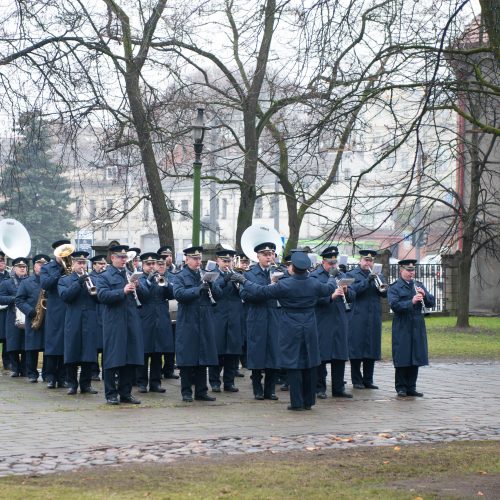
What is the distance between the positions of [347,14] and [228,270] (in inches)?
199

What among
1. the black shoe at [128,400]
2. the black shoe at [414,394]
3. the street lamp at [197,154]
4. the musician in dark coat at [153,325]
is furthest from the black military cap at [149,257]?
the street lamp at [197,154]

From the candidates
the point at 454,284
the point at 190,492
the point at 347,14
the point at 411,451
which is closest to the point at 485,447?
the point at 411,451

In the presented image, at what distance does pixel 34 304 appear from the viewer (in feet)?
61.3

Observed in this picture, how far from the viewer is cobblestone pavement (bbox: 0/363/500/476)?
11262mm

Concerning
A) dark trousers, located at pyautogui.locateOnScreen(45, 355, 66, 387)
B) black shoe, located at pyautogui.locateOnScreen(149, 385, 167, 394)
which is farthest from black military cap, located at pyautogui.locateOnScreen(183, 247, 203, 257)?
dark trousers, located at pyautogui.locateOnScreen(45, 355, 66, 387)

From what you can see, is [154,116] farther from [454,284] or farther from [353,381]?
[454,284]

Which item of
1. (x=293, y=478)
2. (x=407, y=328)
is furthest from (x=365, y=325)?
(x=293, y=478)

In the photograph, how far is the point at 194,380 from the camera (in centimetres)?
1603

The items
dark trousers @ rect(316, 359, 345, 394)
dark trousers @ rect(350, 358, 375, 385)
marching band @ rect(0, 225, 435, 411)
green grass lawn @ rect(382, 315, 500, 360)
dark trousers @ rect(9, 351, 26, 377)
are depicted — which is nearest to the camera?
marching band @ rect(0, 225, 435, 411)

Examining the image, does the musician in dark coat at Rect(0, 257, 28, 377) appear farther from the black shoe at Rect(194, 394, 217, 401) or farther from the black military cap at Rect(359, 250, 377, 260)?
the black military cap at Rect(359, 250, 377, 260)

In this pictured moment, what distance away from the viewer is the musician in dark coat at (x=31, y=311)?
18406 mm

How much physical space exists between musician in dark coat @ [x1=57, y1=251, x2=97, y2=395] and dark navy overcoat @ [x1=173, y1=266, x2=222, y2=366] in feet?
4.16

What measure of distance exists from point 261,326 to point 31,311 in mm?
4240

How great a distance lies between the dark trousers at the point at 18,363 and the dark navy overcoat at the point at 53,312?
7.54ft
